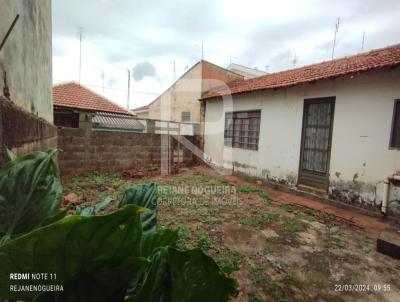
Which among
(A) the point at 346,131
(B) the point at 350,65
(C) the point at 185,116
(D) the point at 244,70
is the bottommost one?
(A) the point at 346,131

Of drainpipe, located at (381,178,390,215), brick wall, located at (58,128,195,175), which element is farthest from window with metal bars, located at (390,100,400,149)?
brick wall, located at (58,128,195,175)

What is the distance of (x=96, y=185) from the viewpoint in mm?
4793

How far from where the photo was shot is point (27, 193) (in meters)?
0.55

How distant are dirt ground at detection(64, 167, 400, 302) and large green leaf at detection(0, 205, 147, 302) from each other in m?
0.26

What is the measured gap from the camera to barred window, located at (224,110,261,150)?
243 inches

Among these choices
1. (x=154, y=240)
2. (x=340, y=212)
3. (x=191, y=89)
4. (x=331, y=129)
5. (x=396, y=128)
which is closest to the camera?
(x=154, y=240)

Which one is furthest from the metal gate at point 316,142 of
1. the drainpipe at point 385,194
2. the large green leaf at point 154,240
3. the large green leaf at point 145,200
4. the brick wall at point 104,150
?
the large green leaf at point 154,240

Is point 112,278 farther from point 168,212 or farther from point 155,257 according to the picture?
point 168,212

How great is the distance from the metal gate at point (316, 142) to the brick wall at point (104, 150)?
4129 millimetres

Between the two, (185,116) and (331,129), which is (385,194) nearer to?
(331,129)

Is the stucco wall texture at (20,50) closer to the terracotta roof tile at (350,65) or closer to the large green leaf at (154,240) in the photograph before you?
the large green leaf at (154,240)

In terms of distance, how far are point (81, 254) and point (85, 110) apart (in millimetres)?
8038

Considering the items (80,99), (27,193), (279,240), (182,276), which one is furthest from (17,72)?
(80,99)

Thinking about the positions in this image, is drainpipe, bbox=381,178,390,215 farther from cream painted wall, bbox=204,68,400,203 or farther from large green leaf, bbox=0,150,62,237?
large green leaf, bbox=0,150,62,237
